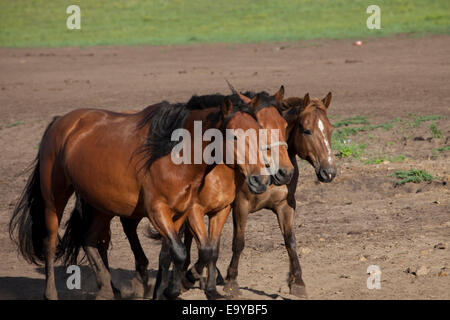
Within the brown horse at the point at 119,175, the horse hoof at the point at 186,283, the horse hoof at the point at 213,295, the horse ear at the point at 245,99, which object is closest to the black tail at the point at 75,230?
the brown horse at the point at 119,175

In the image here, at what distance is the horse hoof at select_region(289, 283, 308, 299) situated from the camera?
21.1 feet

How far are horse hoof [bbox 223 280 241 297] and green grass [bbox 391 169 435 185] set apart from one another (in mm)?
3797

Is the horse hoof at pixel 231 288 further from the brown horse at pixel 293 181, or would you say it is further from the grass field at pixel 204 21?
the grass field at pixel 204 21

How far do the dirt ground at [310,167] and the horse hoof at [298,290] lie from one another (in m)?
0.06

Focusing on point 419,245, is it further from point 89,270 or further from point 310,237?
point 89,270

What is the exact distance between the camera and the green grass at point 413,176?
972 centimetres

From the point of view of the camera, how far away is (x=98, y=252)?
6.97m

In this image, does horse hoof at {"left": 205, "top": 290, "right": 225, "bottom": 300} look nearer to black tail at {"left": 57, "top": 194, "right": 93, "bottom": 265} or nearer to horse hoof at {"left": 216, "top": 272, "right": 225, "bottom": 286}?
horse hoof at {"left": 216, "top": 272, "right": 225, "bottom": 286}

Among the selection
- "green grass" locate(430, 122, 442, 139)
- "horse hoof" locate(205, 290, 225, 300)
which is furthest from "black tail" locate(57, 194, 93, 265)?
"green grass" locate(430, 122, 442, 139)

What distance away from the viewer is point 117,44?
102ft

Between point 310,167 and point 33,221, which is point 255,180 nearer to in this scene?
point 33,221

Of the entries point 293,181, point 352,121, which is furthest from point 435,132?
point 293,181

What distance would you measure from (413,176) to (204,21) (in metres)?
28.4

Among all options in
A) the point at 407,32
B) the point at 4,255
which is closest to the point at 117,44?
the point at 407,32
